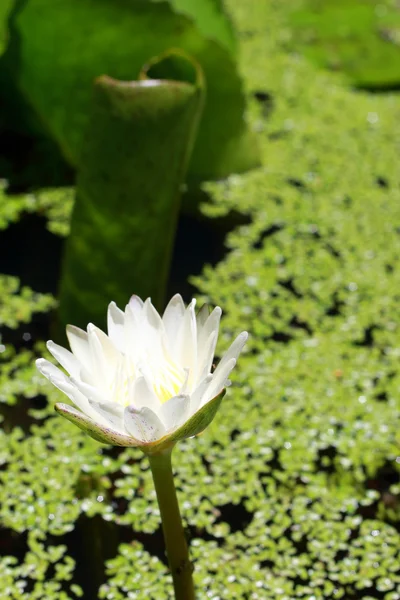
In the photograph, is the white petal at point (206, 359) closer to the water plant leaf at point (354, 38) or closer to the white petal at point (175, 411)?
the white petal at point (175, 411)

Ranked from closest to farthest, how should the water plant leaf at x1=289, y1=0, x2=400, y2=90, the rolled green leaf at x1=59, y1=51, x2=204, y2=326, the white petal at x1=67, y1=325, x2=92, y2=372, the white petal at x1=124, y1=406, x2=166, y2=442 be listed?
the white petal at x1=124, y1=406, x2=166, y2=442 → the white petal at x1=67, y1=325, x2=92, y2=372 → the rolled green leaf at x1=59, y1=51, x2=204, y2=326 → the water plant leaf at x1=289, y1=0, x2=400, y2=90

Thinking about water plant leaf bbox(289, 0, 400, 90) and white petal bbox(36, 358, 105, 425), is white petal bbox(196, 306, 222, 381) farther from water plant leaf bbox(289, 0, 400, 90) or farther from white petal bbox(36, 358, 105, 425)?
water plant leaf bbox(289, 0, 400, 90)

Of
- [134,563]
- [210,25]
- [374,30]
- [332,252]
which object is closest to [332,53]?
[374,30]

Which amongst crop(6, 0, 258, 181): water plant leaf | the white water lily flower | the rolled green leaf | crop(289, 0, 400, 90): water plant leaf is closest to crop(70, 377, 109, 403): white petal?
the white water lily flower

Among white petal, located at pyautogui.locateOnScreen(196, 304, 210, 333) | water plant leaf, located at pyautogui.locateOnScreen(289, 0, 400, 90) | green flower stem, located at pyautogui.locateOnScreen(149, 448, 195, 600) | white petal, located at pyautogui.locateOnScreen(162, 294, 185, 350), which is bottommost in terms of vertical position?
water plant leaf, located at pyautogui.locateOnScreen(289, 0, 400, 90)

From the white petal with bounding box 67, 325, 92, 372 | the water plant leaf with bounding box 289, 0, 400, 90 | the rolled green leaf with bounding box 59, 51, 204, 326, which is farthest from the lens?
the water plant leaf with bounding box 289, 0, 400, 90

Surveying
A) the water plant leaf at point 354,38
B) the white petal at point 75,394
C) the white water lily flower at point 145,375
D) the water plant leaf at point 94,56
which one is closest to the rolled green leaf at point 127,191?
the water plant leaf at point 94,56
